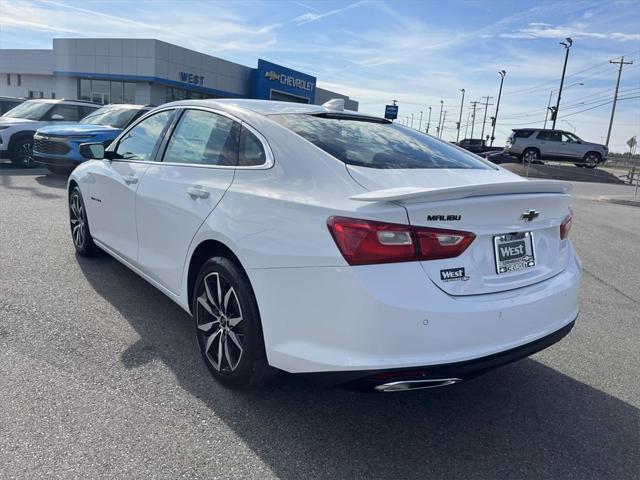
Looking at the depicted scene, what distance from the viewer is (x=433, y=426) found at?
275cm

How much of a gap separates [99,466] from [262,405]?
889 millimetres

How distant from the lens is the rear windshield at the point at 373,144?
2.79m

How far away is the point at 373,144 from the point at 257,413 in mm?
1703

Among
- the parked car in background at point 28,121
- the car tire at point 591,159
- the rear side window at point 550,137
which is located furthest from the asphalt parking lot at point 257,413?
the car tire at point 591,159

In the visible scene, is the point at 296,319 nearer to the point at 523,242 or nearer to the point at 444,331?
the point at 444,331

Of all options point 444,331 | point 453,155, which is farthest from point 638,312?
point 444,331

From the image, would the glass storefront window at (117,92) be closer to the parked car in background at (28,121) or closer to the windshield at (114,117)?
the parked car in background at (28,121)

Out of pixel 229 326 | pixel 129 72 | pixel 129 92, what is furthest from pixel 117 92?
pixel 229 326

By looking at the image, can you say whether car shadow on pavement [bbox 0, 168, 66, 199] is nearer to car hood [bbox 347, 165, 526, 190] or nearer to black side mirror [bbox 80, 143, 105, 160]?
black side mirror [bbox 80, 143, 105, 160]

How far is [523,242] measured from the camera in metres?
2.63

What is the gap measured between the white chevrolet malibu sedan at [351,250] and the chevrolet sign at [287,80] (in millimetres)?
46761

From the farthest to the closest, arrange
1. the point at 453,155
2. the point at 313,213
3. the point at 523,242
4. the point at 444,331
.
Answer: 1. the point at 453,155
2. the point at 523,242
3. the point at 313,213
4. the point at 444,331

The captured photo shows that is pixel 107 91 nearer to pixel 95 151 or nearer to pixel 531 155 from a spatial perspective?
pixel 531 155

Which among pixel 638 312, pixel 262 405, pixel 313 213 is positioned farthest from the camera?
pixel 638 312
